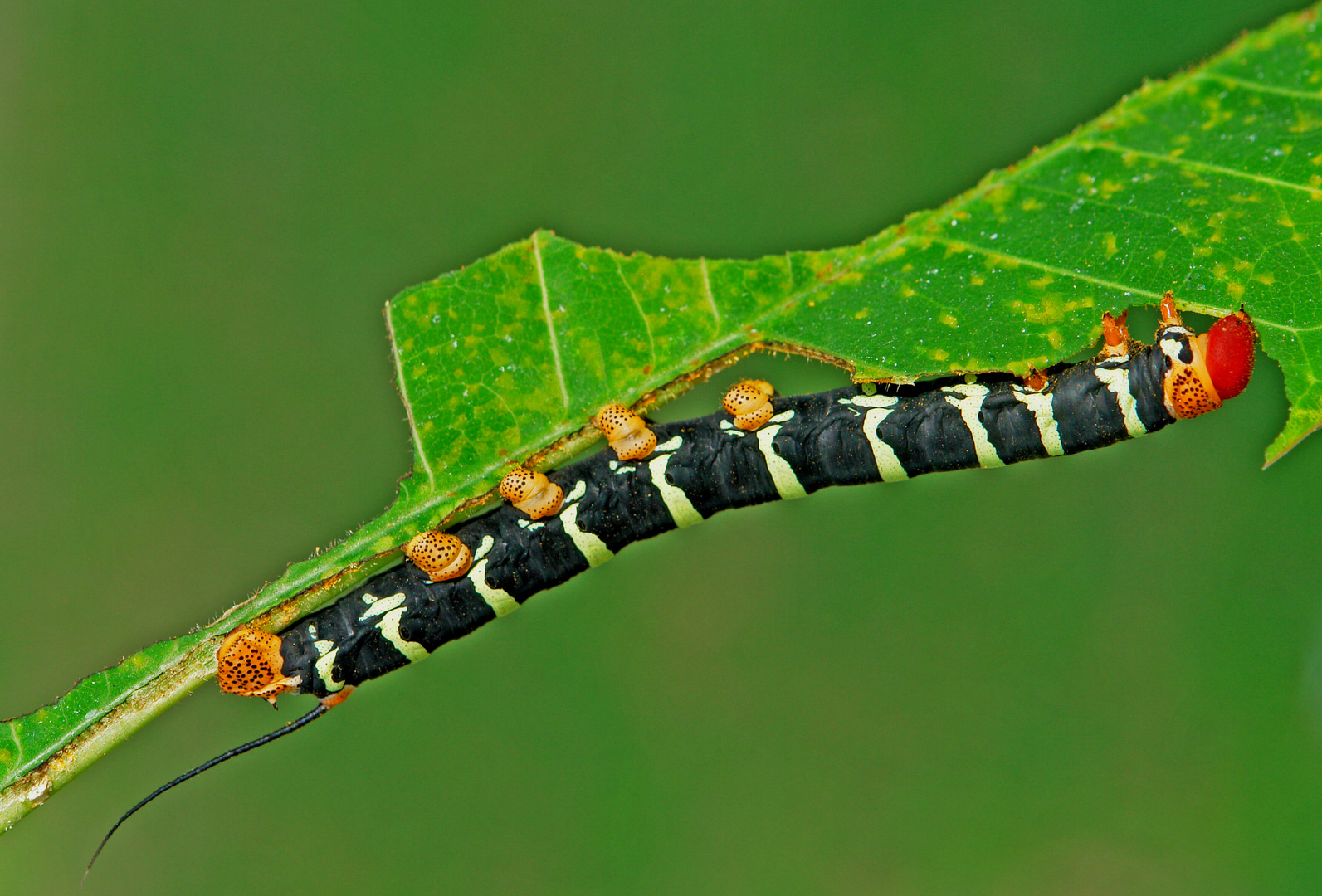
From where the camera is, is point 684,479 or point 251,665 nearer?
point 251,665

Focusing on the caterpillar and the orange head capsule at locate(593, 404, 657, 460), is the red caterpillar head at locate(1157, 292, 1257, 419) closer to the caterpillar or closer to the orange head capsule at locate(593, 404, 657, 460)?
the caterpillar

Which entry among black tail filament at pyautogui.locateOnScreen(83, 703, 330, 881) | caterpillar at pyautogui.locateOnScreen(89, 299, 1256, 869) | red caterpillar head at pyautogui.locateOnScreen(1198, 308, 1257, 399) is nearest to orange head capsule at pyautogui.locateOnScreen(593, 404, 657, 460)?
caterpillar at pyautogui.locateOnScreen(89, 299, 1256, 869)

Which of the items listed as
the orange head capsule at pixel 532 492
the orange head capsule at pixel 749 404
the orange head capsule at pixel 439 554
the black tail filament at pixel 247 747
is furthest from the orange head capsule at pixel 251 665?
the orange head capsule at pixel 749 404

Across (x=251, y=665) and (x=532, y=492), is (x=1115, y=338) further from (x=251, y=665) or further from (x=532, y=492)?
(x=251, y=665)

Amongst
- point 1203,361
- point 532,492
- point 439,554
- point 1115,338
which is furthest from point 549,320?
point 1203,361

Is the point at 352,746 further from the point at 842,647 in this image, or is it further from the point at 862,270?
the point at 862,270

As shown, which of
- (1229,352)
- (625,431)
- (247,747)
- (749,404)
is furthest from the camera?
(749,404)
